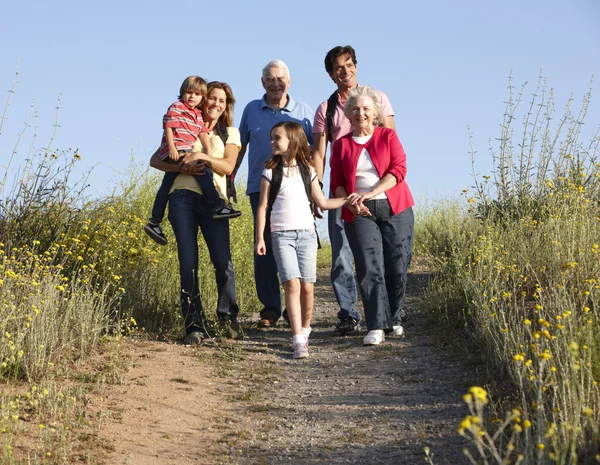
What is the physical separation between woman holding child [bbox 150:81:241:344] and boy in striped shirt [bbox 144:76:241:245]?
0.23ft

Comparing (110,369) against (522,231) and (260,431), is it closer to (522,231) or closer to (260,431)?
(260,431)

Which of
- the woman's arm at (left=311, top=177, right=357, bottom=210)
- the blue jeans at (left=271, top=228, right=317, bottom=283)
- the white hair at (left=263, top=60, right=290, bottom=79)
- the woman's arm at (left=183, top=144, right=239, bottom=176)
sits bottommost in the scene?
the blue jeans at (left=271, top=228, right=317, bottom=283)

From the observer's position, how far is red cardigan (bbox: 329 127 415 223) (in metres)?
7.30

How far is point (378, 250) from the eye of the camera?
7398 mm

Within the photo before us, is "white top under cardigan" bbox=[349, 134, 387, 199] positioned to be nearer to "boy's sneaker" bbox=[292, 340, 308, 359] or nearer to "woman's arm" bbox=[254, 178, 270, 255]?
"woman's arm" bbox=[254, 178, 270, 255]

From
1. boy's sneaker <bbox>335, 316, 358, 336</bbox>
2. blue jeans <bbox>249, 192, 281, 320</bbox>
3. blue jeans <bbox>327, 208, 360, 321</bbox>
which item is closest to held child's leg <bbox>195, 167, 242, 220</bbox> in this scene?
blue jeans <bbox>249, 192, 281, 320</bbox>

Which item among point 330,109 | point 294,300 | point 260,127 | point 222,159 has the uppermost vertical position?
point 330,109

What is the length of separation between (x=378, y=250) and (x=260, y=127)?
1828mm

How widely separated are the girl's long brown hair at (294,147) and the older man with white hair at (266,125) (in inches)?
31.7

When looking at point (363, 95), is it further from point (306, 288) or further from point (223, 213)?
point (306, 288)

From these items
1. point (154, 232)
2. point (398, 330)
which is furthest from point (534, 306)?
point (154, 232)

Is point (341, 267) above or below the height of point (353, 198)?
below

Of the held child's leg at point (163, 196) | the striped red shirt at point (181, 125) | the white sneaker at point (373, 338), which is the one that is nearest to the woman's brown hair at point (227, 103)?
the striped red shirt at point (181, 125)

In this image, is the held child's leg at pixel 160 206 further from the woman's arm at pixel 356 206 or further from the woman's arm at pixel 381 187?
the woman's arm at pixel 381 187
